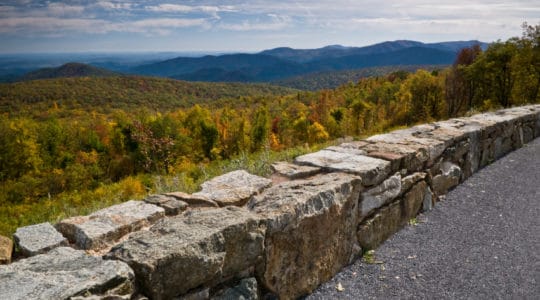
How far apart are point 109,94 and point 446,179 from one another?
109009 millimetres

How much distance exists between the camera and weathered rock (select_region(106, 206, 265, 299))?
2.21 m

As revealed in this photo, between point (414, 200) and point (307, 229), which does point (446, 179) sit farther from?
point (307, 229)

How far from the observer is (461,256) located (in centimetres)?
394

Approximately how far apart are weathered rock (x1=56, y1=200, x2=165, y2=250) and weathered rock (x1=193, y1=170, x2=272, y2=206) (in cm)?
54

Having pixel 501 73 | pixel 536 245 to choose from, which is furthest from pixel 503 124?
pixel 501 73

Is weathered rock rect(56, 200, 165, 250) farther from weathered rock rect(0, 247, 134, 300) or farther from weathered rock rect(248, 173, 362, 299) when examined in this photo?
weathered rock rect(248, 173, 362, 299)

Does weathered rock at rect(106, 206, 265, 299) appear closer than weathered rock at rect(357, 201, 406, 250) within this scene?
Yes

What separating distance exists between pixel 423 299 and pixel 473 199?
110 inches

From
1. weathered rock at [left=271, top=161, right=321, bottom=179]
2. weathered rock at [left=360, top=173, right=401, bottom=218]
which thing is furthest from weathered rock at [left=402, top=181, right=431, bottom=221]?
weathered rock at [left=271, top=161, right=321, bottom=179]

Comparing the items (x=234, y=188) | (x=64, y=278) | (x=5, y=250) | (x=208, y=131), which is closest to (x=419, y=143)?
(x=234, y=188)

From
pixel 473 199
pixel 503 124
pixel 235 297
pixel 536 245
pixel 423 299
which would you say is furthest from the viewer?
pixel 503 124

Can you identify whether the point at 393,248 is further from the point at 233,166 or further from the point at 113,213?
the point at 113,213

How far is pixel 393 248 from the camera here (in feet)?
13.5

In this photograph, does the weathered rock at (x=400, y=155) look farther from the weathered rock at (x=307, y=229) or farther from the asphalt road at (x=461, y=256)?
the weathered rock at (x=307, y=229)
